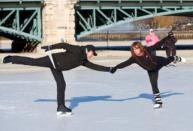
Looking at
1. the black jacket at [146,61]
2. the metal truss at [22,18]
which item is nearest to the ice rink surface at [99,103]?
the black jacket at [146,61]

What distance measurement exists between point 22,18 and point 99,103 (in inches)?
726

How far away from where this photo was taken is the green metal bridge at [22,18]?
2608cm

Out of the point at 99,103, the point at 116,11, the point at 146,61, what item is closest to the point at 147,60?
the point at 146,61

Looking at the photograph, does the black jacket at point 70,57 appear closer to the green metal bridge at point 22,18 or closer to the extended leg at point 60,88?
the extended leg at point 60,88

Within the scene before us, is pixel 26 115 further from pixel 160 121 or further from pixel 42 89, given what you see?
pixel 42 89

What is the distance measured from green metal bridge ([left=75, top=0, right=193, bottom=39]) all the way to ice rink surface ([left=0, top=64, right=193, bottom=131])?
36.0 ft

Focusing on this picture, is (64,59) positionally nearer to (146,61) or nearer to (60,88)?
(60,88)

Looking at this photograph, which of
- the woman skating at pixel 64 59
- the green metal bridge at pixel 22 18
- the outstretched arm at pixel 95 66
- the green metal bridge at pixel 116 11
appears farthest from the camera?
the green metal bridge at pixel 116 11

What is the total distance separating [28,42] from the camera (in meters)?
31.7

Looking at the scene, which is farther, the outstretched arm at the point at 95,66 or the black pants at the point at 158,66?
the black pants at the point at 158,66

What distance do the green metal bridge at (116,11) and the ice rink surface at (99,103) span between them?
432 inches

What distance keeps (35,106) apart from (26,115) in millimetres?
1026

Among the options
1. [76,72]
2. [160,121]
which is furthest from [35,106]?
[76,72]

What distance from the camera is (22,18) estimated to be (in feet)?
93.4
